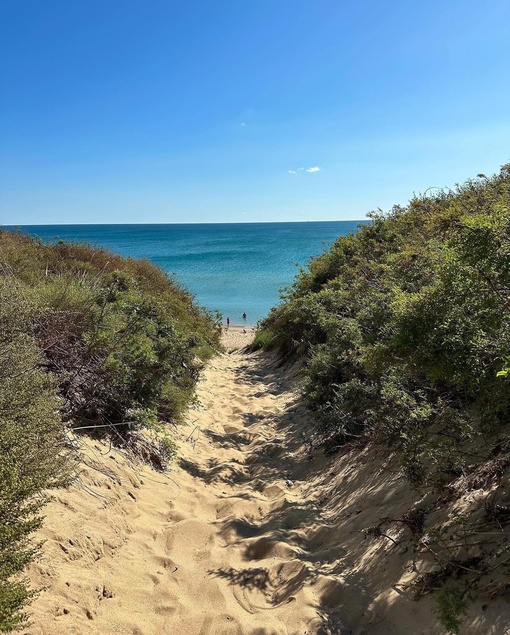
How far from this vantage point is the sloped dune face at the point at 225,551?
265 cm

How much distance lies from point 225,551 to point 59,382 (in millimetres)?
2353

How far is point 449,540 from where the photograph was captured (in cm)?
266

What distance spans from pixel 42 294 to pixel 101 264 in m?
6.33

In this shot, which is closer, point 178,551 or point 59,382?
point 178,551

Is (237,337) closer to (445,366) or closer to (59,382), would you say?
(59,382)

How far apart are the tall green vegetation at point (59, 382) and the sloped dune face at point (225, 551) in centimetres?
38

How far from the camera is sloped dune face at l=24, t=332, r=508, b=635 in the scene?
2.65m

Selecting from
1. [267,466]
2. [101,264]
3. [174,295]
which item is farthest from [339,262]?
[267,466]

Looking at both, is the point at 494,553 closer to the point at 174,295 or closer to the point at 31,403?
the point at 31,403

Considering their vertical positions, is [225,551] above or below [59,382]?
below

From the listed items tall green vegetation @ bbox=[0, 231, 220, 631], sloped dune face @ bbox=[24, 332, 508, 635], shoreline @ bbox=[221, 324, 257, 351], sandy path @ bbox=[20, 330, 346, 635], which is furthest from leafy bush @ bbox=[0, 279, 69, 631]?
shoreline @ bbox=[221, 324, 257, 351]

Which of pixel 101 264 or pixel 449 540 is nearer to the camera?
pixel 449 540

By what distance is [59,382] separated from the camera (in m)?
4.26

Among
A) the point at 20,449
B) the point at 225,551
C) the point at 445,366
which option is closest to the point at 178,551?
the point at 225,551
